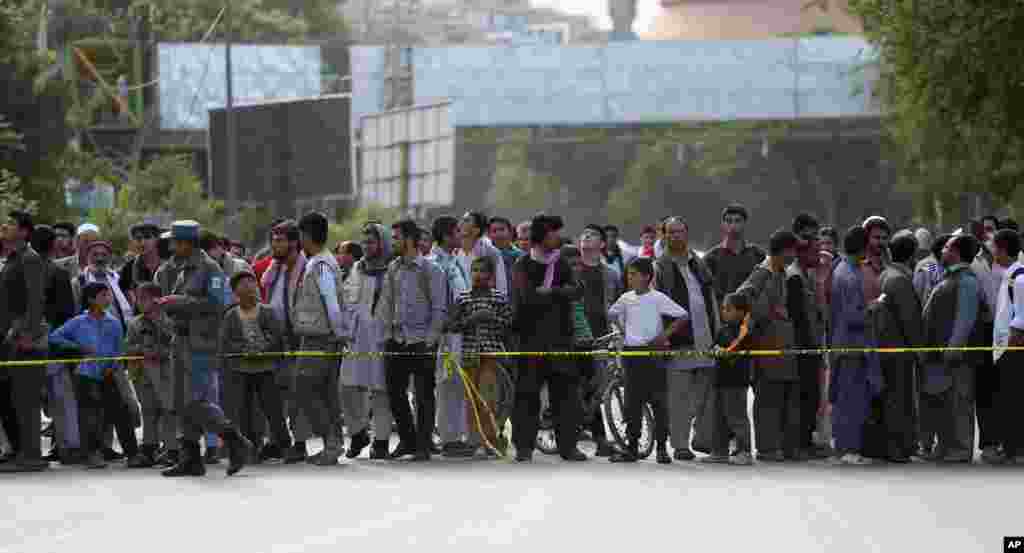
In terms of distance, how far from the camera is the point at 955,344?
16859 mm

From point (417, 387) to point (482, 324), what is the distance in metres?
0.72

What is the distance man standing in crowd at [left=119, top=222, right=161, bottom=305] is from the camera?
1923cm

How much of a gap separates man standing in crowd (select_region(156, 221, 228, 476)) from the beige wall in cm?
12256

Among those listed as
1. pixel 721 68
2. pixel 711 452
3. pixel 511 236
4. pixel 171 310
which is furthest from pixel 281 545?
pixel 721 68

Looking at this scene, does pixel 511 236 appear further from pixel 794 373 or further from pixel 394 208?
pixel 394 208

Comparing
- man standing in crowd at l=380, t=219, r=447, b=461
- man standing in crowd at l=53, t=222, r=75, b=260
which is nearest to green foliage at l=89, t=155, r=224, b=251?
Result: man standing in crowd at l=53, t=222, r=75, b=260

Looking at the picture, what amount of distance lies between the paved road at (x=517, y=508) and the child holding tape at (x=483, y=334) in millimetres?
584

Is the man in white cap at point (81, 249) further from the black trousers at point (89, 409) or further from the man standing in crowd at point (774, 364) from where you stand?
the man standing in crowd at point (774, 364)

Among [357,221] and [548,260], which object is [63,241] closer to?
[548,260]

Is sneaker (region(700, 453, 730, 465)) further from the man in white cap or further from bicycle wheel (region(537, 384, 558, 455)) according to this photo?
the man in white cap

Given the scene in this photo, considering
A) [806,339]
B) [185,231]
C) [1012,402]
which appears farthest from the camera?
[806,339]

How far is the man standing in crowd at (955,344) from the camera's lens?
16859 mm

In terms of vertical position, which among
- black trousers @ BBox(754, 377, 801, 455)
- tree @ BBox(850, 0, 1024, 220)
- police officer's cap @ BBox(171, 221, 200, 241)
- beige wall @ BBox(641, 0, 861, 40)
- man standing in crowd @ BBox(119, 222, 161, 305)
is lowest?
black trousers @ BBox(754, 377, 801, 455)

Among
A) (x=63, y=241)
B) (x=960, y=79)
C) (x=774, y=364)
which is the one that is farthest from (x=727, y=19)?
(x=774, y=364)
